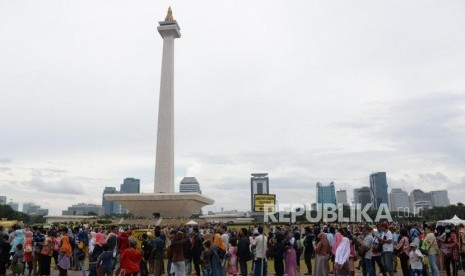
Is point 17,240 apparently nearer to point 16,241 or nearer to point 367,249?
point 16,241

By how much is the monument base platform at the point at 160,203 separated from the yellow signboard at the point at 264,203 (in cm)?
4624

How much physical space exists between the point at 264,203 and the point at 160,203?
48.3 metres

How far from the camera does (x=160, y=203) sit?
56562 millimetres

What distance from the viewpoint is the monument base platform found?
55.7 m

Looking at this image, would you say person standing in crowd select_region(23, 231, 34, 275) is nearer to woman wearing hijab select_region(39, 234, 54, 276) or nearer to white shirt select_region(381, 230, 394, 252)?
woman wearing hijab select_region(39, 234, 54, 276)

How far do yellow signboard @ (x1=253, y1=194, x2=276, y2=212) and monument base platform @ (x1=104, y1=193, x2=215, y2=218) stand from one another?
46243 mm

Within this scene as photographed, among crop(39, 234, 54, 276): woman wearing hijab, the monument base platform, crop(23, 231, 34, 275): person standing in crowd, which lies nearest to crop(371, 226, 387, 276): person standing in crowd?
crop(39, 234, 54, 276): woman wearing hijab

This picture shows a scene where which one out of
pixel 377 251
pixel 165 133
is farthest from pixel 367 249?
pixel 165 133

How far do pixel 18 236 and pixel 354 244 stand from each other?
11.1 m

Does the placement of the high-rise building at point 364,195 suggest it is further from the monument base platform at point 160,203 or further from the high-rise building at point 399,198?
the monument base platform at point 160,203

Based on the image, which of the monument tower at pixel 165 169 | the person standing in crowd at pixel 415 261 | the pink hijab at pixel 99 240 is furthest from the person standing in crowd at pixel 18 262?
the monument tower at pixel 165 169

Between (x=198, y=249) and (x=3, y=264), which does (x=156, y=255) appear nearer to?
(x=198, y=249)

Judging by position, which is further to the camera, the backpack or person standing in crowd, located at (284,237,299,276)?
person standing in crowd, located at (284,237,299,276)

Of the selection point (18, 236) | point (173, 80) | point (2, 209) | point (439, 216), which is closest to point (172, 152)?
point (173, 80)
